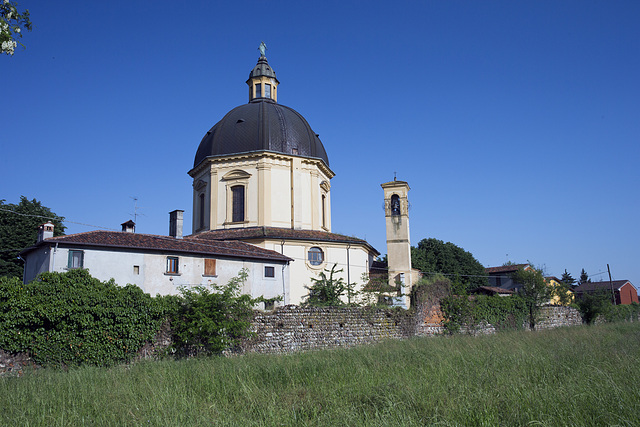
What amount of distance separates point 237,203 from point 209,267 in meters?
9.47

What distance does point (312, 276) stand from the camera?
96.0 ft

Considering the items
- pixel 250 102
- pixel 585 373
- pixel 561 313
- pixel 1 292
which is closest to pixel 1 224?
pixel 250 102

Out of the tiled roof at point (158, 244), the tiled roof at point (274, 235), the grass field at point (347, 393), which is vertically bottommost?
the grass field at point (347, 393)

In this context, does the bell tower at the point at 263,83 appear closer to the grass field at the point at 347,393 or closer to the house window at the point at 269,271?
the house window at the point at 269,271

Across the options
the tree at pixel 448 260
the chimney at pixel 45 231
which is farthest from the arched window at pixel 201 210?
the tree at pixel 448 260

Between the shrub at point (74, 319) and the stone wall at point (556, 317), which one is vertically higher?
the shrub at point (74, 319)

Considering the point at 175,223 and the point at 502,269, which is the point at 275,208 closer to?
the point at 175,223

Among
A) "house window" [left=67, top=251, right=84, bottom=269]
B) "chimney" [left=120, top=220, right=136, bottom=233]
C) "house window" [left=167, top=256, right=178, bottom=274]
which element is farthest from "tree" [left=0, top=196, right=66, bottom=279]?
"house window" [left=167, top=256, right=178, bottom=274]

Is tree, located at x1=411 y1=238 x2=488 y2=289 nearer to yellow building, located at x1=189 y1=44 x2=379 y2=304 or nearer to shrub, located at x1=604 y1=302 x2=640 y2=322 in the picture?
shrub, located at x1=604 y1=302 x2=640 y2=322

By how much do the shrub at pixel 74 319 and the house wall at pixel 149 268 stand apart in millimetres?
5552

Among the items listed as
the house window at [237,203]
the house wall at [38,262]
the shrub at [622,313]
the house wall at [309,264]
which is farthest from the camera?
the shrub at [622,313]

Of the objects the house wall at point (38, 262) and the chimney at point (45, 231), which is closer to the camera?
the house wall at point (38, 262)

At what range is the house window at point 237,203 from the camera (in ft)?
103

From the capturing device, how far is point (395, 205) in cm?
3127
